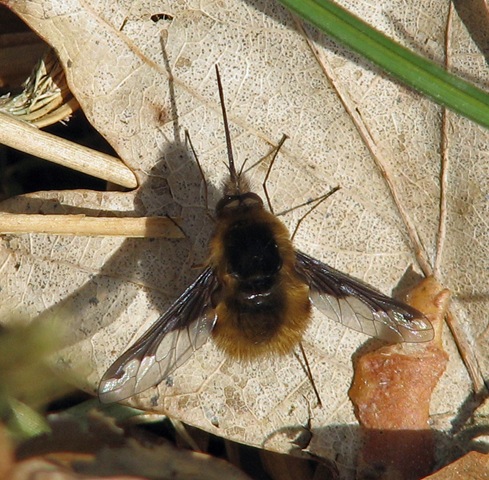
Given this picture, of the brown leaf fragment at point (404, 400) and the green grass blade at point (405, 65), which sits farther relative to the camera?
the brown leaf fragment at point (404, 400)

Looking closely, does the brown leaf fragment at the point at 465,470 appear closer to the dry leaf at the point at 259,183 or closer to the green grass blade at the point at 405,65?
the dry leaf at the point at 259,183

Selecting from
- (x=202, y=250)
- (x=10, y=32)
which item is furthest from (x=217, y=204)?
(x=10, y=32)

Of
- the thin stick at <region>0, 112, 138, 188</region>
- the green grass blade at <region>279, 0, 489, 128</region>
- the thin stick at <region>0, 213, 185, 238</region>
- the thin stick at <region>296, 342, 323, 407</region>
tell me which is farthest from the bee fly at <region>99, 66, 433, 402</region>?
the green grass blade at <region>279, 0, 489, 128</region>

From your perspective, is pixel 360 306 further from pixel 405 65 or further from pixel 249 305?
pixel 405 65

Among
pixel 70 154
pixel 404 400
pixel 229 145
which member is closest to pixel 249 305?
pixel 229 145

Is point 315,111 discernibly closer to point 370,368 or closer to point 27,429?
point 370,368

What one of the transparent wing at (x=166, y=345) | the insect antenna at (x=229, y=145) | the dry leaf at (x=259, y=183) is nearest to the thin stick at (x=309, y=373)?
the dry leaf at (x=259, y=183)
